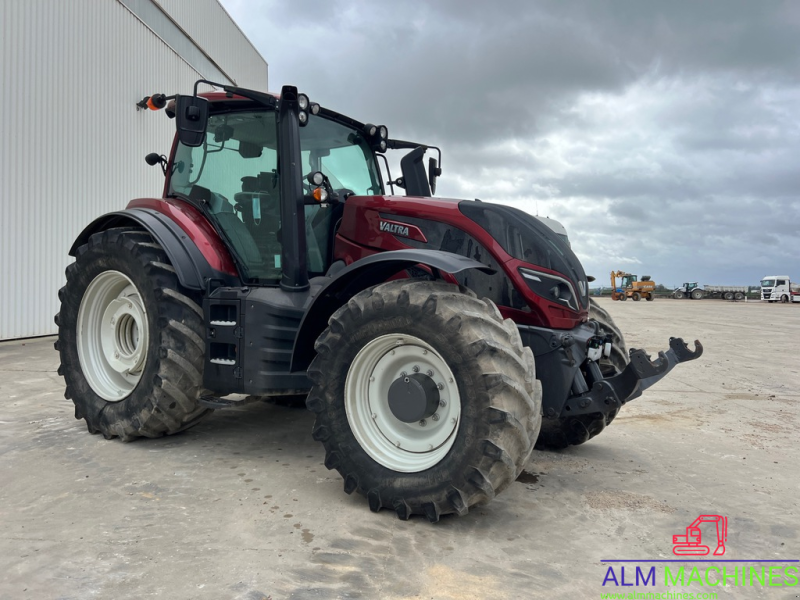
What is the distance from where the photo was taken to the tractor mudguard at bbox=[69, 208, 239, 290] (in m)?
4.25

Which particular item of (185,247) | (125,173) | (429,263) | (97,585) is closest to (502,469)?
(429,263)

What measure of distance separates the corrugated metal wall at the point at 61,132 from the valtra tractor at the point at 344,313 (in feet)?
23.1

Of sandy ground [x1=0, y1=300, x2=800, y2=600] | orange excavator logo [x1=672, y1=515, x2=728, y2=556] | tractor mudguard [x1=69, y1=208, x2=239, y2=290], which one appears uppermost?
tractor mudguard [x1=69, y1=208, x2=239, y2=290]

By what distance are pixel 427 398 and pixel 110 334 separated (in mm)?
3028

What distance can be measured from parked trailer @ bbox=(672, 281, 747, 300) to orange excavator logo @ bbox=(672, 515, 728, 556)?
53.6m

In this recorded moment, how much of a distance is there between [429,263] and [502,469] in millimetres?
1085

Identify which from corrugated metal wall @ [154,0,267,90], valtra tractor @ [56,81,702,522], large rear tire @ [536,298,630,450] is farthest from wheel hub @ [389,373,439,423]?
corrugated metal wall @ [154,0,267,90]

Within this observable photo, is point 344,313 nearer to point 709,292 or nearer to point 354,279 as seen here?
point 354,279

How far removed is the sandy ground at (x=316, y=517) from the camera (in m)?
2.53

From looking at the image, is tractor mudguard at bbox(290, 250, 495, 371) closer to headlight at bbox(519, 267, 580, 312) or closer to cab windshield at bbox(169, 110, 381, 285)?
headlight at bbox(519, 267, 580, 312)

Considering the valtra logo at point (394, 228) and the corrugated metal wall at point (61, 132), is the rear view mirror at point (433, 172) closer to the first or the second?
the valtra logo at point (394, 228)

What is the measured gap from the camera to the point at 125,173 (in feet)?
44.1

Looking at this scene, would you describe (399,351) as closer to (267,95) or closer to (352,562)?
(352,562)

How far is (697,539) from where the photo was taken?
3043 millimetres
